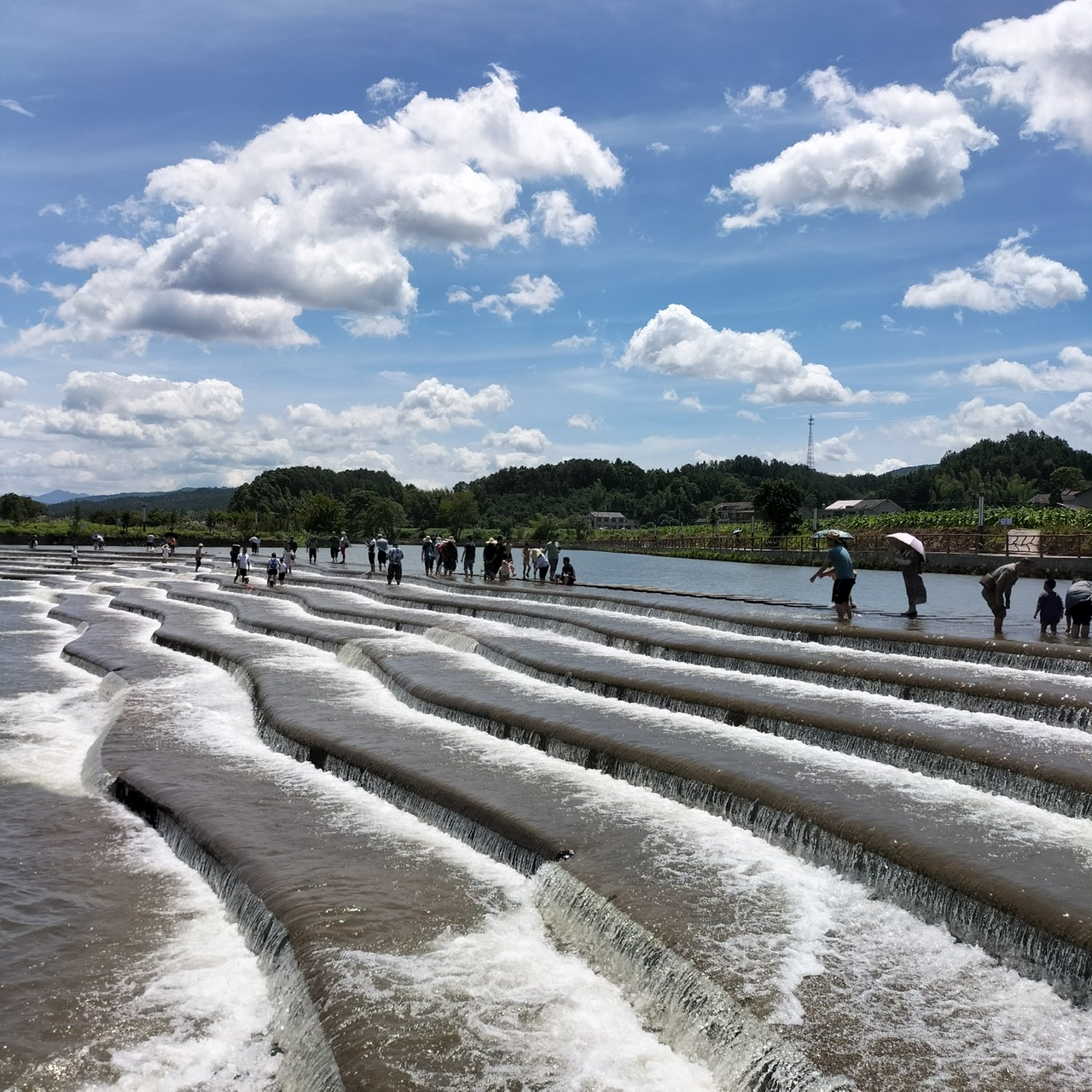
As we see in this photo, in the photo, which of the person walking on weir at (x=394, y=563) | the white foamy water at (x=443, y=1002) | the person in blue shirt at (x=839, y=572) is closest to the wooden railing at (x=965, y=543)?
the person in blue shirt at (x=839, y=572)

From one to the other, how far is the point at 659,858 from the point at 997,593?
12974 millimetres

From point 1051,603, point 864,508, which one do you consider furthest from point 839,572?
point 864,508

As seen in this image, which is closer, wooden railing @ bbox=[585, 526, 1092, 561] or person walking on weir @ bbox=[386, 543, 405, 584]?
person walking on weir @ bbox=[386, 543, 405, 584]

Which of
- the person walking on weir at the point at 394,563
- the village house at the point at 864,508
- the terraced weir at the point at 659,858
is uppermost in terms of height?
the village house at the point at 864,508

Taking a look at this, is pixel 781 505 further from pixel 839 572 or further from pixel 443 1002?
pixel 443 1002

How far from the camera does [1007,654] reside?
15.5m

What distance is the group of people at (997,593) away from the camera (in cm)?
1738

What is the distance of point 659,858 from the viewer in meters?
7.96

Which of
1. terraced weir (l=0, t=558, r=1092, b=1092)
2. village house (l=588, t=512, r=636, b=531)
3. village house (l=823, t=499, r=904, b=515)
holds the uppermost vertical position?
village house (l=823, t=499, r=904, b=515)

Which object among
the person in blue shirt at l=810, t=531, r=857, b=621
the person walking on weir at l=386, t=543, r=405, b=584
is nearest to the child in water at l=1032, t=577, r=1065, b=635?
the person in blue shirt at l=810, t=531, r=857, b=621

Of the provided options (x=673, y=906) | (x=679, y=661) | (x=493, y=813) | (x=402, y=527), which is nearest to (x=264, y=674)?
(x=679, y=661)

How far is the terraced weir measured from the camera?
557 cm

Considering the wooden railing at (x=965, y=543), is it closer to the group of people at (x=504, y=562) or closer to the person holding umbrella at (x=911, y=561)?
the person holding umbrella at (x=911, y=561)

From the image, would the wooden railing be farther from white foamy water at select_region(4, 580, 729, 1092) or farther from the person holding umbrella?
white foamy water at select_region(4, 580, 729, 1092)
